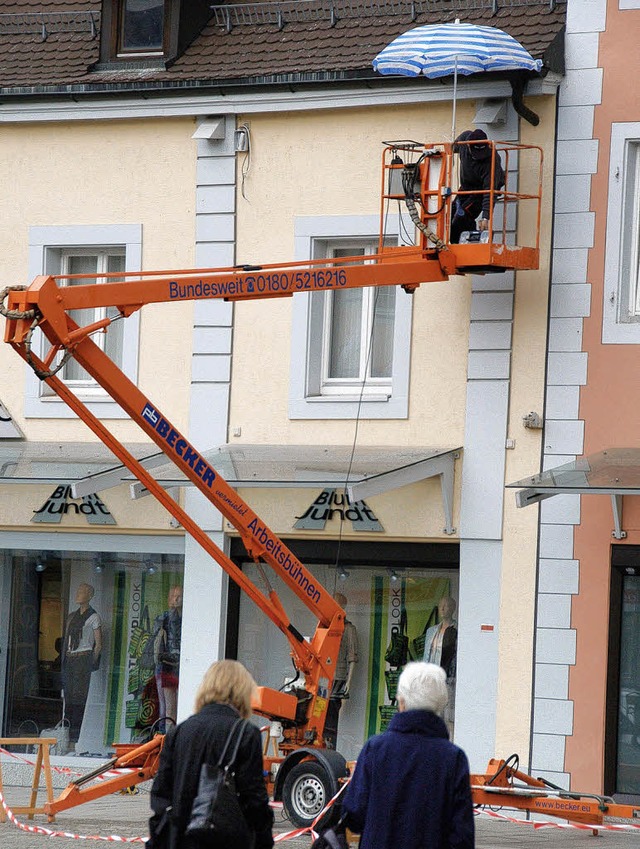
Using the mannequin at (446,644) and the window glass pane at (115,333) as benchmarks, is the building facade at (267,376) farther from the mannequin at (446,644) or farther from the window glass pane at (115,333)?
the mannequin at (446,644)

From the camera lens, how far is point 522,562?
14812 mm

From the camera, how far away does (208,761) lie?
705cm

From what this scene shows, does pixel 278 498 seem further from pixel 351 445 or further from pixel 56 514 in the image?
pixel 56 514

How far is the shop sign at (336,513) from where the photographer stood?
15.5m

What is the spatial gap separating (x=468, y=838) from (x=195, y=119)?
1088cm

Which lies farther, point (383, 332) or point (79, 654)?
point (79, 654)

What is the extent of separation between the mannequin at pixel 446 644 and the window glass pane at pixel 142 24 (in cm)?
661

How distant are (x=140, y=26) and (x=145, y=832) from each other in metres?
8.60

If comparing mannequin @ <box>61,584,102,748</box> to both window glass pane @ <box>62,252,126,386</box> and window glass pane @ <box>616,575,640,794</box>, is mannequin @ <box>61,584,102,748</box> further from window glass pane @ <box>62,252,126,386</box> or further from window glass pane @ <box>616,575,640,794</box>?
window glass pane @ <box>616,575,640,794</box>

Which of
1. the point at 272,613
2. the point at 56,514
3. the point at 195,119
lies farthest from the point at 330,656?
the point at 195,119

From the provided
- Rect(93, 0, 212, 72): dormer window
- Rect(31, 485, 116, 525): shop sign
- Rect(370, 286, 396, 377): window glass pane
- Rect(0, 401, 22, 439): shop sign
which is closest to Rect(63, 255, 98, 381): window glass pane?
Rect(0, 401, 22, 439): shop sign

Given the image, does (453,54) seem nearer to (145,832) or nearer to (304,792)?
(304,792)

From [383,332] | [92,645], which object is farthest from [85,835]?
Result: [383,332]

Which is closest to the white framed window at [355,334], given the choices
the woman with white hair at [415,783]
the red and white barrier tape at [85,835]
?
the red and white barrier tape at [85,835]
